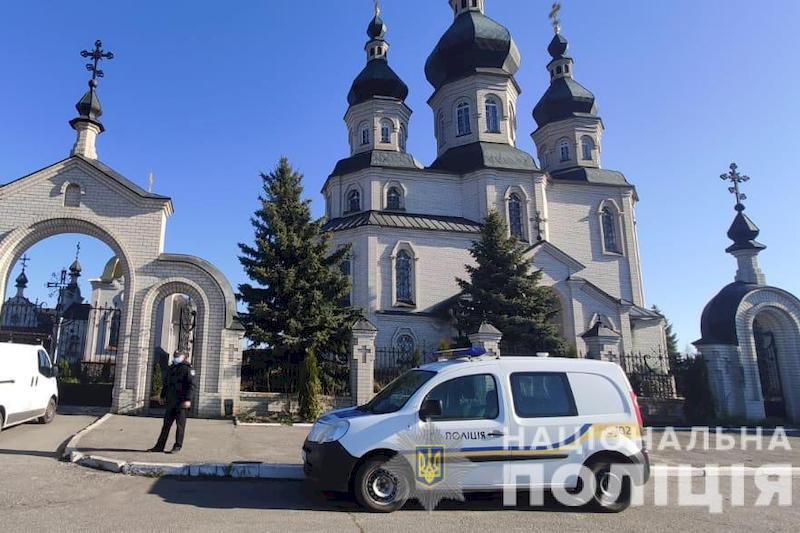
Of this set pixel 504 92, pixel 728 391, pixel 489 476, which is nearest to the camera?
pixel 489 476

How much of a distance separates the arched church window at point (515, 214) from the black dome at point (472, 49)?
798 cm

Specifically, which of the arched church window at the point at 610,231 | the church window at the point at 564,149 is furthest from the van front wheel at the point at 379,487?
the church window at the point at 564,149

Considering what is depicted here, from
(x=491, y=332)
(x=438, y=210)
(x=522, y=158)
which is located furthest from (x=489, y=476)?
(x=522, y=158)

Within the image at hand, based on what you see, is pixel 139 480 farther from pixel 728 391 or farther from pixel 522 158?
pixel 522 158

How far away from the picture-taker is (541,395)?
5.92 m

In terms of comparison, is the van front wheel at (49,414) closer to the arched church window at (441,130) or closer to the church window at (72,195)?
the church window at (72,195)

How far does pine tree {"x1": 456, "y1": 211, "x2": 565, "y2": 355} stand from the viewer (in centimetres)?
1945

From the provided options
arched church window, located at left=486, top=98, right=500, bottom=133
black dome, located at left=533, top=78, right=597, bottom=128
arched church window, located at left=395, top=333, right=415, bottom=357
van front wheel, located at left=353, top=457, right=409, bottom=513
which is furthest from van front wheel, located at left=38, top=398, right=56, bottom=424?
black dome, located at left=533, top=78, right=597, bottom=128

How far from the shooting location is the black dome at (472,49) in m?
30.6

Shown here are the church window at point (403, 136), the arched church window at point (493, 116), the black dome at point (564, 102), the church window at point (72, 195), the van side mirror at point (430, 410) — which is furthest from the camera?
the black dome at point (564, 102)

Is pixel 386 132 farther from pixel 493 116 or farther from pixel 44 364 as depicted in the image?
pixel 44 364

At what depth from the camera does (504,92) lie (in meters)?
30.2

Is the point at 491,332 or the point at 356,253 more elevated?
the point at 356,253

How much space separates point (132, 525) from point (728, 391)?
17241 mm
